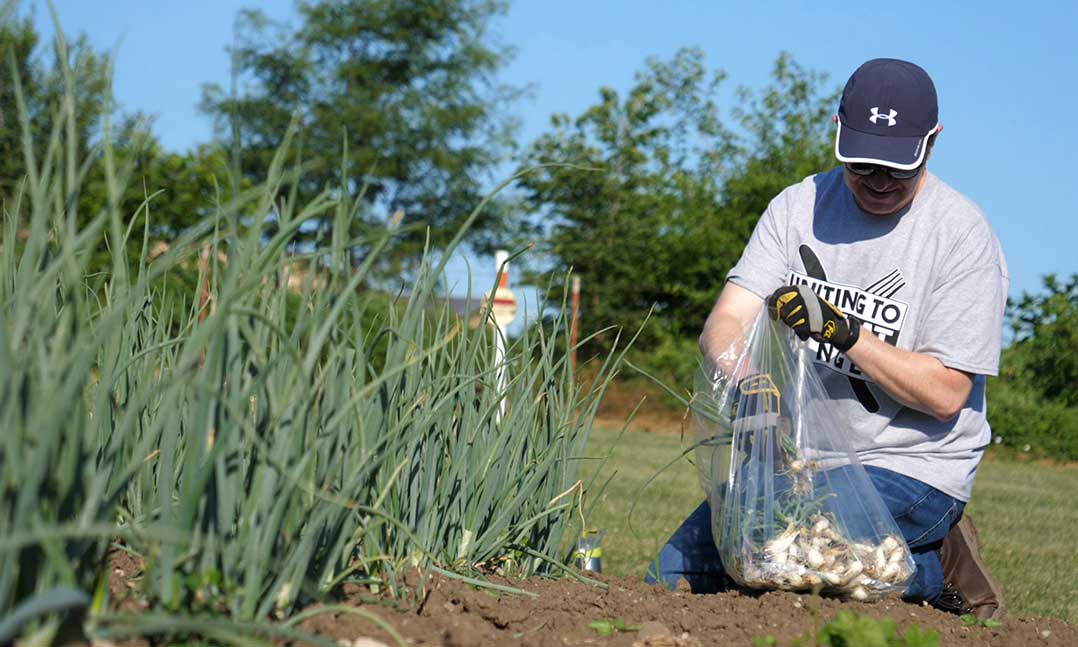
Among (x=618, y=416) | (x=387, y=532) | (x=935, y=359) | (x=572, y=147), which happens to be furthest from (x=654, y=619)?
(x=572, y=147)

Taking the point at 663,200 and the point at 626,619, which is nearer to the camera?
the point at 626,619

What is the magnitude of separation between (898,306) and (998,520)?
16.8 feet

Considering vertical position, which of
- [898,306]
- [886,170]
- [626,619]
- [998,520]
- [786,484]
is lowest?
[998,520]

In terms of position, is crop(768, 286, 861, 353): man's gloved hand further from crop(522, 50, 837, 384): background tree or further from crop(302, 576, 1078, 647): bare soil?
crop(522, 50, 837, 384): background tree

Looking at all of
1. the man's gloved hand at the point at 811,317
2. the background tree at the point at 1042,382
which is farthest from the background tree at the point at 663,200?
the man's gloved hand at the point at 811,317

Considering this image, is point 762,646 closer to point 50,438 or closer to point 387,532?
point 387,532

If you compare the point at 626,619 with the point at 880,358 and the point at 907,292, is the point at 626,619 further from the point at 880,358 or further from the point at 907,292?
the point at 907,292

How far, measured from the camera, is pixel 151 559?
1318 millimetres

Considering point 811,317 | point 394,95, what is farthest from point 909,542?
point 394,95

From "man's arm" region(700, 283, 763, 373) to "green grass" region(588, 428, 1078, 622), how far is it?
323 millimetres

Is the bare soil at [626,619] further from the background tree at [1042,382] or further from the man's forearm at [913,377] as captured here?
the background tree at [1042,382]

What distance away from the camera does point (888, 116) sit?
2.65 m

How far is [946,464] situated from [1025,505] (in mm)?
6303

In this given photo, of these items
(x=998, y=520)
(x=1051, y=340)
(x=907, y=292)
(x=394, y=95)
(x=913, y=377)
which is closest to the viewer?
(x=913, y=377)
